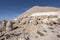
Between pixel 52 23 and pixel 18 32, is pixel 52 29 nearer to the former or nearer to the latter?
pixel 52 23

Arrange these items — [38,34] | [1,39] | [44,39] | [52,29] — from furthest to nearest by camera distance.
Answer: [1,39], [52,29], [38,34], [44,39]

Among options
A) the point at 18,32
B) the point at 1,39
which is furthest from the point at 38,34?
the point at 1,39

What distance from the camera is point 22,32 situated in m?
11.9

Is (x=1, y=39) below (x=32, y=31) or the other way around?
below

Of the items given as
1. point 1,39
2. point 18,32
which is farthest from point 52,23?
point 1,39

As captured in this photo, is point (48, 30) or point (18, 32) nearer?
point (48, 30)

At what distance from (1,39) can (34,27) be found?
11.3 feet

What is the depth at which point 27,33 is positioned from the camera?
1127 centimetres

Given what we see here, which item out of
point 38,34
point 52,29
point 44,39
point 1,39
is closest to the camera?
point 44,39

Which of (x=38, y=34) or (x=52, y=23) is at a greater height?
(x=52, y=23)

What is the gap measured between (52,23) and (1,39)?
523 cm

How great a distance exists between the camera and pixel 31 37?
10.4 metres

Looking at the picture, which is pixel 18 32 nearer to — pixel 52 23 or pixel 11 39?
pixel 11 39

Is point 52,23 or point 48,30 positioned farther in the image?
point 52,23
